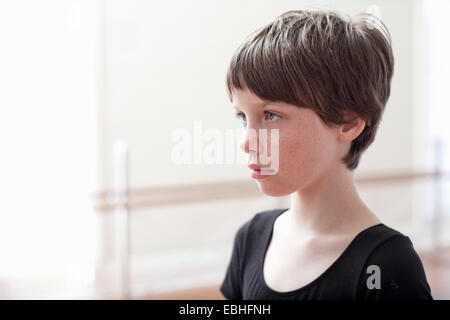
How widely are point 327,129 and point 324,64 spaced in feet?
0.18

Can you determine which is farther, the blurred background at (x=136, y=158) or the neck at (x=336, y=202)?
the blurred background at (x=136, y=158)

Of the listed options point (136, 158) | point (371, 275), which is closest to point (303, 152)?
point (371, 275)

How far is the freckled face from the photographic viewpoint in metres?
0.46

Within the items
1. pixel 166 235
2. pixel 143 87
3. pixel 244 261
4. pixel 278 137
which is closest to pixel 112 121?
pixel 143 87

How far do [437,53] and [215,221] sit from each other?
762 mm

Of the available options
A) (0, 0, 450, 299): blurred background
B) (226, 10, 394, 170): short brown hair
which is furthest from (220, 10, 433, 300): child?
(0, 0, 450, 299): blurred background

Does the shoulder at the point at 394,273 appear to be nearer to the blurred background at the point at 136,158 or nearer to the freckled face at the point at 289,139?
the freckled face at the point at 289,139

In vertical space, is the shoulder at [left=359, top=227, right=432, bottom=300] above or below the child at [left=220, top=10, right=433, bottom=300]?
below

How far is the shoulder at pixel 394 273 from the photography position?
0.46 metres

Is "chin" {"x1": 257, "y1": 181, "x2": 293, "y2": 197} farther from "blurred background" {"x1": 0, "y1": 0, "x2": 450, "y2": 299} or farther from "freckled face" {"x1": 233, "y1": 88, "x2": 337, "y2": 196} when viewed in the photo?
"blurred background" {"x1": 0, "y1": 0, "x2": 450, "y2": 299}

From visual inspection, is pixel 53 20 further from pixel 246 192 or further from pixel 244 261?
pixel 244 261

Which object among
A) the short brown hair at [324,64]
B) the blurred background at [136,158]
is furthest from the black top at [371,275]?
the blurred background at [136,158]

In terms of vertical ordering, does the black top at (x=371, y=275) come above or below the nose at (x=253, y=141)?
below

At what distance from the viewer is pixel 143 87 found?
4.54 ft
